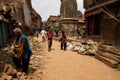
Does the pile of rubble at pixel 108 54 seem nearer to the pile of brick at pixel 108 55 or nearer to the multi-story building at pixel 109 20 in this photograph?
the pile of brick at pixel 108 55

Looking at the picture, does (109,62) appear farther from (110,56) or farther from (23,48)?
(23,48)

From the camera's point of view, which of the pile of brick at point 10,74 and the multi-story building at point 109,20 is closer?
the pile of brick at point 10,74

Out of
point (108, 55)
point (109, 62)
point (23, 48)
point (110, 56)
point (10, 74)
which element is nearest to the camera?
point (10, 74)

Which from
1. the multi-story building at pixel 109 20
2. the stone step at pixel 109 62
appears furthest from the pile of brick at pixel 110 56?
the multi-story building at pixel 109 20

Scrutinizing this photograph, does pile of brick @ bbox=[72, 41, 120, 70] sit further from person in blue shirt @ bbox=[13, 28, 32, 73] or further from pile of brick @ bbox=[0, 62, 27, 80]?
pile of brick @ bbox=[0, 62, 27, 80]

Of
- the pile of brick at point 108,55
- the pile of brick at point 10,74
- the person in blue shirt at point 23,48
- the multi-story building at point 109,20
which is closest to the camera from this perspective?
the pile of brick at point 10,74

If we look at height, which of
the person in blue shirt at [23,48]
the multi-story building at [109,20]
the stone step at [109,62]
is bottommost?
the stone step at [109,62]

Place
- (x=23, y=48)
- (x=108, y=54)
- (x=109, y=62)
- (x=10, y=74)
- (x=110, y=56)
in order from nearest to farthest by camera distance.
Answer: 1. (x=10, y=74)
2. (x=23, y=48)
3. (x=109, y=62)
4. (x=110, y=56)
5. (x=108, y=54)

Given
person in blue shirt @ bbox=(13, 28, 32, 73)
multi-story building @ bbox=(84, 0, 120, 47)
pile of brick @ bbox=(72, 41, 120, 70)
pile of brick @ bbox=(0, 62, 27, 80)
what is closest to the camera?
pile of brick @ bbox=(0, 62, 27, 80)

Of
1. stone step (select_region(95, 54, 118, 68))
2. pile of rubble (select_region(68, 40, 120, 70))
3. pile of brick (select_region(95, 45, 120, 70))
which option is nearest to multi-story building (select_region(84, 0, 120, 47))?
pile of rubble (select_region(68, 40, 120, 70))

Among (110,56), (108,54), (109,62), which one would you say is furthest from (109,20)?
(109,62)

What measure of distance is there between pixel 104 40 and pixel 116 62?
728cm

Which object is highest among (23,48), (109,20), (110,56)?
(109,20)

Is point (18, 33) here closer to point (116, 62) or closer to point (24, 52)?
point (24, 52)
